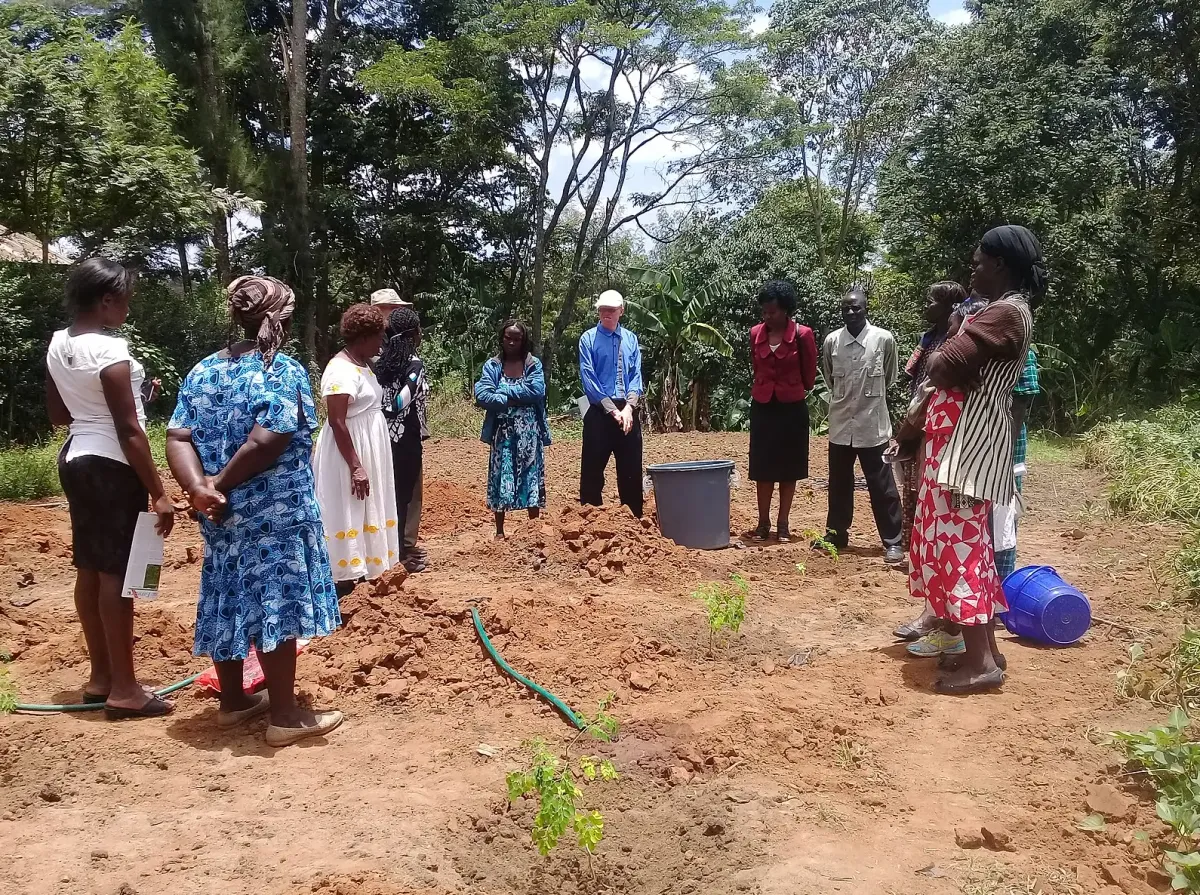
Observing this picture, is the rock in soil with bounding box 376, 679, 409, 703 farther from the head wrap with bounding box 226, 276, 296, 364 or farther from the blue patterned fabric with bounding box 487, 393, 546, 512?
the blue patterned fabric with bounding box 487, 393, 546, 512

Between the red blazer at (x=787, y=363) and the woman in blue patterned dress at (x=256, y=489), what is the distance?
3.89 m

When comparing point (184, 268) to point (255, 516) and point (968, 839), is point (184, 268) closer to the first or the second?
point (255, 516)

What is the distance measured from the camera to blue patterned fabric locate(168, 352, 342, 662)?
131 inches

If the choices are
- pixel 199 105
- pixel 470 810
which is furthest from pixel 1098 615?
pixel 199 105

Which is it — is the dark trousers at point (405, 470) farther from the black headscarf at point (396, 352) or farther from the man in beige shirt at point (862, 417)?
the man in beige shirt at point (862, 417)

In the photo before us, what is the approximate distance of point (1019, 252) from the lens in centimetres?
356

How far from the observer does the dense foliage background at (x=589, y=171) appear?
12.8 meters

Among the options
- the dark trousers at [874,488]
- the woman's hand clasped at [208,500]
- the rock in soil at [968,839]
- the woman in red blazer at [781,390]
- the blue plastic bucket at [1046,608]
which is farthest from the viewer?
the woman in red blazer at [781,390]

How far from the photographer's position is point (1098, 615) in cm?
486

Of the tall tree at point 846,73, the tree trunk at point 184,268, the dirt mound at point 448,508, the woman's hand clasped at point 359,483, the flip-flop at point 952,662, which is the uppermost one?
the tall tree at point 846,73

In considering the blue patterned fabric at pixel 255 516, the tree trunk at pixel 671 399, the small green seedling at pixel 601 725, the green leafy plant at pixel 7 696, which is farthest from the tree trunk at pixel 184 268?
the small green seedling at pixel 601 725

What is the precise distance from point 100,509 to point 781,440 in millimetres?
4462

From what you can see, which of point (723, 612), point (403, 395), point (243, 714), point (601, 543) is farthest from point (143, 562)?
point (601, 543)

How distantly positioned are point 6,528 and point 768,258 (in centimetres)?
1298
